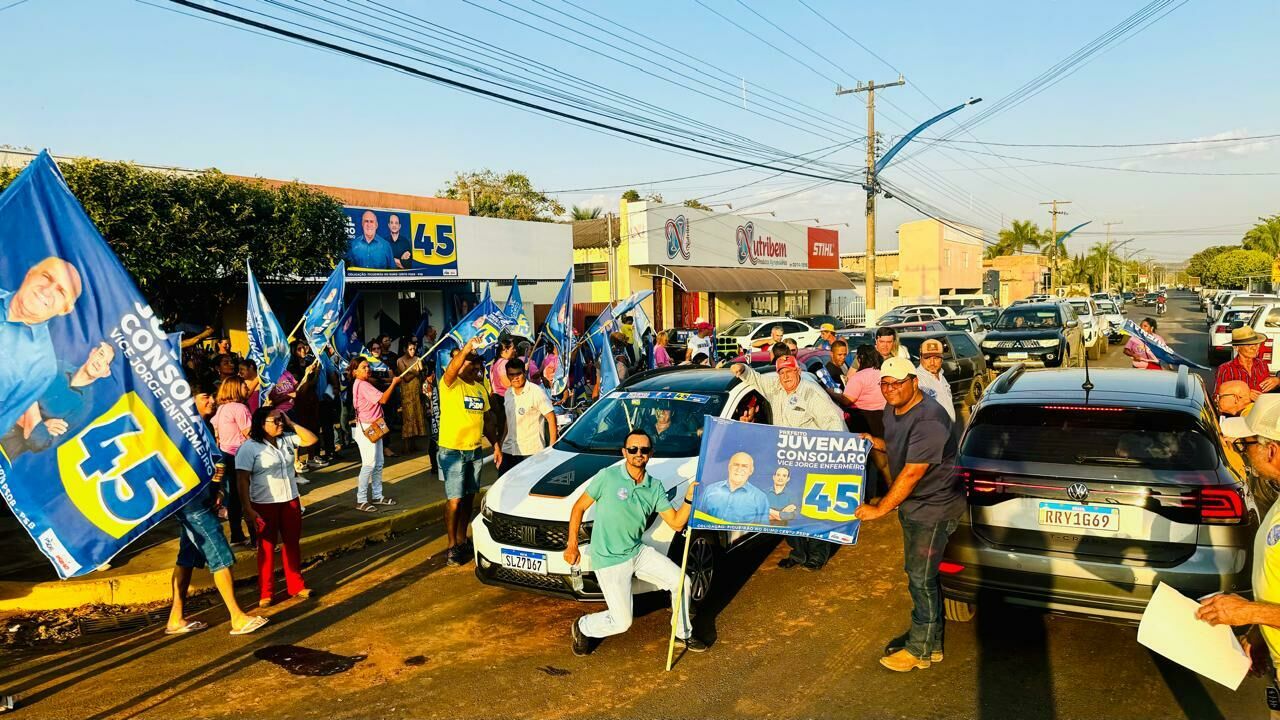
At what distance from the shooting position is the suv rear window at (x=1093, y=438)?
477 cm

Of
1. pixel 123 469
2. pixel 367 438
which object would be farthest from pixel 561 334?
pixel 123 469

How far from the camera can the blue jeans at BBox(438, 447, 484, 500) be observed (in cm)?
748

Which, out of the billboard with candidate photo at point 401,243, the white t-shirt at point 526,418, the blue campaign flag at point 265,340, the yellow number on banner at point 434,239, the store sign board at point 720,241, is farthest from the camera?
the store sign board at point 720,241

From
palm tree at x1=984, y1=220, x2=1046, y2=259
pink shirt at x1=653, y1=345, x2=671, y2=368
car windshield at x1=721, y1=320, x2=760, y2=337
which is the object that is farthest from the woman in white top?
palm tree at x1=984, y1=220, x2=1046, y2=259

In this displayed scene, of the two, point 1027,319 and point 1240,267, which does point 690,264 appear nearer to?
point 1027,319

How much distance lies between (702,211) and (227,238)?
76.9ft

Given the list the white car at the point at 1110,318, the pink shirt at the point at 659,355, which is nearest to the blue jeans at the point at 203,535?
the pink shirt at the point at 659,355

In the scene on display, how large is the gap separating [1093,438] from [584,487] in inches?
126

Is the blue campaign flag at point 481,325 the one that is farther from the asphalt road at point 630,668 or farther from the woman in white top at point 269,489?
the asphalt road at point 630,668

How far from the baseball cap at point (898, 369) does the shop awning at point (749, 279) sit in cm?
2785

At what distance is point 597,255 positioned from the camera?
33500 mm

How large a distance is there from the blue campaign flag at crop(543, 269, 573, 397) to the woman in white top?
4852 mm

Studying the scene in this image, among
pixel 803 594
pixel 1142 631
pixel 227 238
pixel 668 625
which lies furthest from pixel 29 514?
pixel 227 238

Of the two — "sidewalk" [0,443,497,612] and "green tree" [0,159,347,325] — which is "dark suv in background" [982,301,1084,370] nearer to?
"sidewalk" [0,443,497,612]
